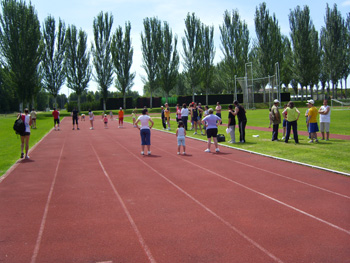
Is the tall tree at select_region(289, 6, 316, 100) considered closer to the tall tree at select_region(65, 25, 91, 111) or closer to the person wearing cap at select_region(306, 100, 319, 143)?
the tall tree at select_region(65, 25, 91, 111)

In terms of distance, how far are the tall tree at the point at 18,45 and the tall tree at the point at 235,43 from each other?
107 ft

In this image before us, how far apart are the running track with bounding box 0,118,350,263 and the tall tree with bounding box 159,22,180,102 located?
174 ft

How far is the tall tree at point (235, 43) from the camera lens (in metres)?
63.2

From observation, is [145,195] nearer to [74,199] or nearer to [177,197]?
[177,197]

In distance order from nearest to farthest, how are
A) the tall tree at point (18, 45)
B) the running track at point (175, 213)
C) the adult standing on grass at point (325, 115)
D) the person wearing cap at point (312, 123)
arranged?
the running track at point (175, 213)
the person wearing cap at point (312, 123)
the adult standing on grass at point (325, 115)
the tall tree at point (18, 45)

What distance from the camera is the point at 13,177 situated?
31.2ft

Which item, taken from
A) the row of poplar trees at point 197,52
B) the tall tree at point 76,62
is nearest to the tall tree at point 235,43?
the row of poplar trees at point 197,52

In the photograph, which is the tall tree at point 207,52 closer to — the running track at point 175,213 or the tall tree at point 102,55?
the tall tree at point 102,55

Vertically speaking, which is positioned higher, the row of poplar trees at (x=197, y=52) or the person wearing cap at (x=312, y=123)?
the row of poplar trees at (x=197, y=52)

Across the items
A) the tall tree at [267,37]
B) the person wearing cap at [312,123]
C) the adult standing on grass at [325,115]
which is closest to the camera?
the person wearing cap at [312,123]

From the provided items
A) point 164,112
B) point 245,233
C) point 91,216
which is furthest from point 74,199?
point 164,112

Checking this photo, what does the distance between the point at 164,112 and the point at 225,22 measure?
147 feet

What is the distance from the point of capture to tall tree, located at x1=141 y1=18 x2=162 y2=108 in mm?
63031

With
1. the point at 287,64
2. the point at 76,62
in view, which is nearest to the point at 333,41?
the point at 287,64
